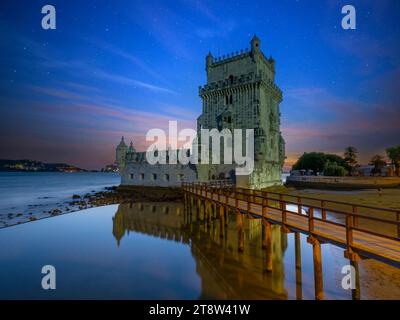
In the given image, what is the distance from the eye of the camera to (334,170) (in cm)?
6994

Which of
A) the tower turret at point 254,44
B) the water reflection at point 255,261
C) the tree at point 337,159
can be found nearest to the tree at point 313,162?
the tree at point 337,159

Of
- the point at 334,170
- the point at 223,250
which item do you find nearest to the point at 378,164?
the point at 334,170

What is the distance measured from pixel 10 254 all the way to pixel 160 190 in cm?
2539

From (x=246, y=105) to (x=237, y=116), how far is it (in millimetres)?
2096

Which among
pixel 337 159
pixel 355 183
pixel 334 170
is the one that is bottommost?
pixel 355 183

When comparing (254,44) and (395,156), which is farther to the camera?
(395,156)

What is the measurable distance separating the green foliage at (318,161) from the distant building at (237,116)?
44.4m

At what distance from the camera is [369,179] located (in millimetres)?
51062

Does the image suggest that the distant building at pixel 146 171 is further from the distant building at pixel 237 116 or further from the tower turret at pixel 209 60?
the tower turret at pixel 209 60

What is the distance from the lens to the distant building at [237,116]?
1390 inches

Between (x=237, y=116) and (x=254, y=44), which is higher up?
(x=254, y=44)

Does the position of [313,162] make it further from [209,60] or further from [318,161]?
[209,60]

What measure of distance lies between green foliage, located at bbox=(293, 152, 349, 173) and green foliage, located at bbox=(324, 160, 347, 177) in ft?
20.9

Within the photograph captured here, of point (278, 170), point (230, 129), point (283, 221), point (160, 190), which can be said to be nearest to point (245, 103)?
point (230, 129)
